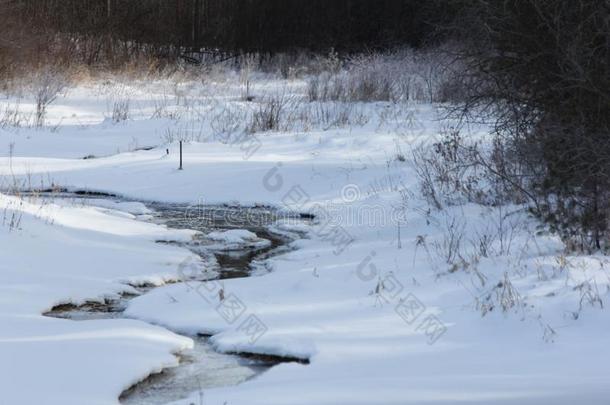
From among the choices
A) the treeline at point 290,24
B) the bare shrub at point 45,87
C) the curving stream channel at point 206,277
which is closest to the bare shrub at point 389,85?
the bare shrub at point 45,87

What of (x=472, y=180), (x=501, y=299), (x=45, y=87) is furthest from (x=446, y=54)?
(x=45, y=87)

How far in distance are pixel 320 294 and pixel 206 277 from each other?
3.71ft

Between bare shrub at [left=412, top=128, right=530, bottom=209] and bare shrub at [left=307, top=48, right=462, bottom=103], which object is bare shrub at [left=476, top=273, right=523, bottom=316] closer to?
bare shrub at [left=412, top=128, right=530, bottom=209]

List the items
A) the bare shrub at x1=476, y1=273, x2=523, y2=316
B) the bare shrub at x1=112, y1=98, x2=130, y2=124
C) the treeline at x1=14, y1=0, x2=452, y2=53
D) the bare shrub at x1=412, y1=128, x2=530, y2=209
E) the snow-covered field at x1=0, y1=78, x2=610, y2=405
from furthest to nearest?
1. the treeline at x1=14, y1=0, x2=452, y2=53
2. the bare shrub at x1=112, y1=98, x2=130, y2=124
3. the bare shrub at x1=412, y1=128, x2=530, y2=209
4. the bare shrub at x1=476, y1=273, x2=523, y2=316
5. the snow-covered field at x1=0, y1=78, x2=610, y2=405

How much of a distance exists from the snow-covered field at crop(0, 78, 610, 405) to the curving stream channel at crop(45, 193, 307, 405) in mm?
97

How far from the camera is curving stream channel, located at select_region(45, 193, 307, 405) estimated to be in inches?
168

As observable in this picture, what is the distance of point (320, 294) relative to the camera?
19.3 ft

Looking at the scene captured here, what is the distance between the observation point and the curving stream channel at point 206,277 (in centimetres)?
427

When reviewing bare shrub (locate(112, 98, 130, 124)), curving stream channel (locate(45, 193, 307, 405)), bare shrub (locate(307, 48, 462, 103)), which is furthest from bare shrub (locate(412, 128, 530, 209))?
bare shrub (locate(112, 98, 130, 124))

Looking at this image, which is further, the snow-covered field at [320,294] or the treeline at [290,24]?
the treeline at [290,24]

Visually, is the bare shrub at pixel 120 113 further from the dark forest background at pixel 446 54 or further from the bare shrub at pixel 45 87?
the dark forest background at pixel 446 54

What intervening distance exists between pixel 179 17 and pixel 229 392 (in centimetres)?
2670

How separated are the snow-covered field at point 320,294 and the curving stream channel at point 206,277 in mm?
97

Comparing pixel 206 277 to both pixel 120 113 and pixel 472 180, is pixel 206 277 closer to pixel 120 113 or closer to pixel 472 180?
pixel 472 180
